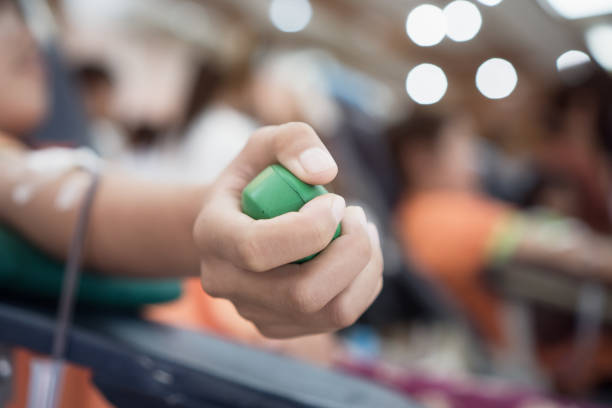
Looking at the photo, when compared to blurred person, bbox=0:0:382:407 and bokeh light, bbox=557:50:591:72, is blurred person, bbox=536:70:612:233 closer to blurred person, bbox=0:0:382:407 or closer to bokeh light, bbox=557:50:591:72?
bokeh light, bbox=557:50:591:72

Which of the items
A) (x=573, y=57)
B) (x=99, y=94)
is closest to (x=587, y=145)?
(x=573, y=57)

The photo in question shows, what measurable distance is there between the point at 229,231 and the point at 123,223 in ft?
0.44

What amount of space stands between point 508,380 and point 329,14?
6.85 feet

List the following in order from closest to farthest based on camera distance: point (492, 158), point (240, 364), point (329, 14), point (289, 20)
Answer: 1. point (240, 364)
2. point (289, 20)
3. point (492, 158)
4. point (329, 14)

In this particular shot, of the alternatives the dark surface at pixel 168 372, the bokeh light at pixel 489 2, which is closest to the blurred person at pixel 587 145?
the bokeh light at pixel 489 2

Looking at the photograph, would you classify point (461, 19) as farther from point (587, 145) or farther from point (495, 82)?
point (587, 145)

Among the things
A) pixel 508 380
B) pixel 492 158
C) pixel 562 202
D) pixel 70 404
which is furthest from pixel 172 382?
pixel 492 158

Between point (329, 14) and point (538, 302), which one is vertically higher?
point (329, 14)

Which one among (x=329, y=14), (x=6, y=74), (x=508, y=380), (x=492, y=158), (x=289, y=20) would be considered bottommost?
(x=508, y=380)

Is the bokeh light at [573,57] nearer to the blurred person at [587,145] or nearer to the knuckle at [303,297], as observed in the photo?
the knuckle at [303,297]

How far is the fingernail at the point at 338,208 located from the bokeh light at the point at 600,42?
1.02 feet

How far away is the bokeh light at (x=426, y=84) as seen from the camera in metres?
0.33

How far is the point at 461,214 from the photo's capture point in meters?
1.04

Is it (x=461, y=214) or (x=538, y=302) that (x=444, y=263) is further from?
(x=538, y=302)
